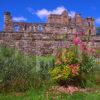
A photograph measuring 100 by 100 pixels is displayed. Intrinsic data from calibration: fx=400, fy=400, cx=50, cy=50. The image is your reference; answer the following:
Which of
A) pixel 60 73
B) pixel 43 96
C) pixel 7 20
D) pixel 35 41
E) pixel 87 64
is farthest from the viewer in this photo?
pixel 7 20

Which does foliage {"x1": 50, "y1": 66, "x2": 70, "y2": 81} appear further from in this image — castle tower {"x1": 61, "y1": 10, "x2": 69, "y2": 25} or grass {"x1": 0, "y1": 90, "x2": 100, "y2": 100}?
castle tower {"x1": 61, "y1": 10, "x2": 69, "y2": 25}

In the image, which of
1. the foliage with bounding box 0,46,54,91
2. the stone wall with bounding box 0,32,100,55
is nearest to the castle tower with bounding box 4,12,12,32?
the stone wall with bounding box 0,32,100,55

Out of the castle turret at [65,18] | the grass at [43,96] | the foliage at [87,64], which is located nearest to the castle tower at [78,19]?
the castle turret at [65,18]

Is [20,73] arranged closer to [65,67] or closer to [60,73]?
[60,73]

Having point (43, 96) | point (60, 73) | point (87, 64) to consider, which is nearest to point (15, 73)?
point (60, 73)

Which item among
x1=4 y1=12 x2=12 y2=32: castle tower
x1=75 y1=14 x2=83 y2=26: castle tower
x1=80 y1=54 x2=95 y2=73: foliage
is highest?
x1=75 y1=14 x2=83 y2=26: castle tower

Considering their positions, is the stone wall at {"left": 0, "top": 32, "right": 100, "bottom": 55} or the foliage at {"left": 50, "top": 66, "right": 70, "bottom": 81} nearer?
the foliage at {"left": 50, "top": 66, "right": 70, "bottom": 81}

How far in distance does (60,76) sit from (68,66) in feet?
2.31

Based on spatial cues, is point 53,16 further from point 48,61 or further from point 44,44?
point 48,61

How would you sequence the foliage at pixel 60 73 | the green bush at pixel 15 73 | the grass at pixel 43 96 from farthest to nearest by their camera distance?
the foliage at pixel 60 73
the green bush at pixel 15 73
the grass at pixel 43 96

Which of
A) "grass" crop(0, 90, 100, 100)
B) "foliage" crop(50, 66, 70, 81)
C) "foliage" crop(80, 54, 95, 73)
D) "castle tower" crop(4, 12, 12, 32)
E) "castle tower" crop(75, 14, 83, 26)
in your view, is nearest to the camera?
"grass" crop(0, 90, 100, 100)

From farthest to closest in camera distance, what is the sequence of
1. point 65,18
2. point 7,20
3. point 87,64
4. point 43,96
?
point 65,18
point 7,20
point 87,64
point 43,96

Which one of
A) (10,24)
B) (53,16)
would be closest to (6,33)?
(10,24)

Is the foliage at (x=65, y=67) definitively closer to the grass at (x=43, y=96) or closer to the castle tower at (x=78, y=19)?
the grass at (x=43, y=96)
